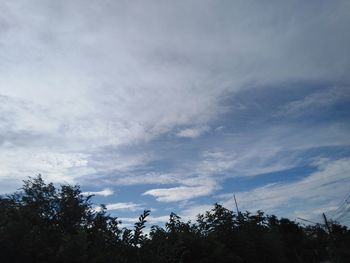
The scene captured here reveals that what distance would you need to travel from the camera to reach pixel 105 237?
6773 mm

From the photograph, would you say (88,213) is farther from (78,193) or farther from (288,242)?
(288,242)

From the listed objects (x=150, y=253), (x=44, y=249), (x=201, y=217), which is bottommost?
(x=150, y=253)

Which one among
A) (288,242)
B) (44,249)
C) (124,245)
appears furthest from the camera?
(288,242)

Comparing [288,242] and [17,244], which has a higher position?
[288,242]

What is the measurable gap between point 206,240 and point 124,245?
15.3 m

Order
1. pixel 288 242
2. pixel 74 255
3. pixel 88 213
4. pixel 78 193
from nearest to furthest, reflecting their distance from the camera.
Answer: pixel 74 255 → pixel 88 213 → pixel 78 193 → pixel 288 242

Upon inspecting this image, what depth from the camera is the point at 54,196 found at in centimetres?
2342

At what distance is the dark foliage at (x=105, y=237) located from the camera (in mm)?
6527

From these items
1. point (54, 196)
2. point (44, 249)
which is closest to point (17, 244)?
point (44, 249)

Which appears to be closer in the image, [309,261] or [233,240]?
[233,240]

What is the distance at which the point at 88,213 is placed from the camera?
22688mm

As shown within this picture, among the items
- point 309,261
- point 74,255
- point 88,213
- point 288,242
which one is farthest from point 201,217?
point 309,261

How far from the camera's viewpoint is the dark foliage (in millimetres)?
6527

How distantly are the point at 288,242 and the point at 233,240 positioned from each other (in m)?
56.0
